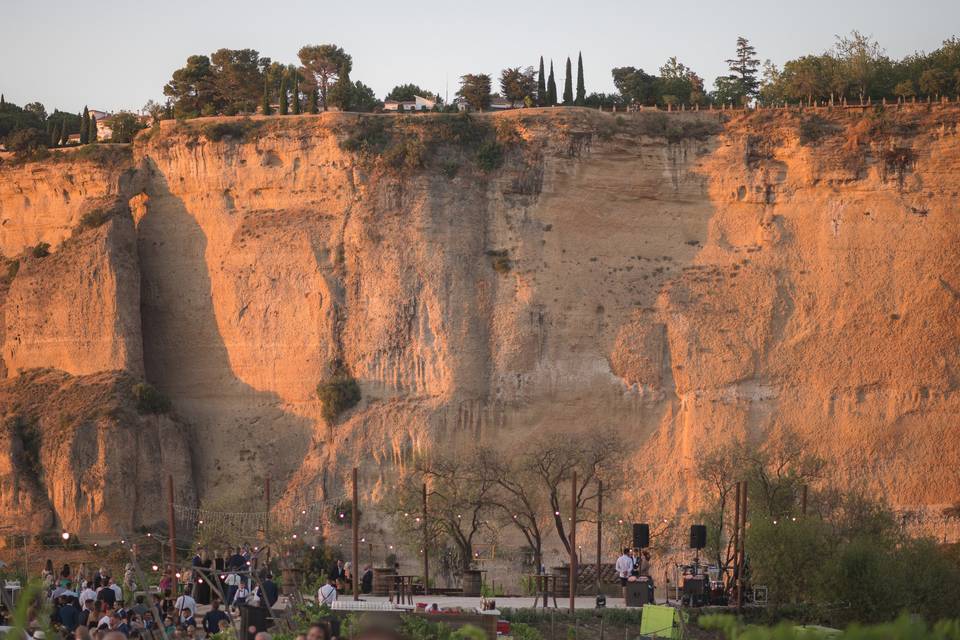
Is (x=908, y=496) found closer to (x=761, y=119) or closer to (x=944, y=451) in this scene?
(x=944, y=451)

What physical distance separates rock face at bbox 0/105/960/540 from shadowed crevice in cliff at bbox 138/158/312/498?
0.09 metres

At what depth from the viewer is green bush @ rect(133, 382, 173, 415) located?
4641cm

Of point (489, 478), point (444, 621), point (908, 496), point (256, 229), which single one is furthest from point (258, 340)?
point (444, 621)

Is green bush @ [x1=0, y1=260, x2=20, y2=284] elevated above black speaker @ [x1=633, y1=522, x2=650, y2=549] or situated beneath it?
elevated above

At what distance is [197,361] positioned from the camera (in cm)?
4891

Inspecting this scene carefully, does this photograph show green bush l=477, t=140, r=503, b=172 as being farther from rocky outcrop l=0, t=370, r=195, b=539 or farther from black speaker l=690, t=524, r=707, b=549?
black speaker l=690, t=524, r=707, b=549

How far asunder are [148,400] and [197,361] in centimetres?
284

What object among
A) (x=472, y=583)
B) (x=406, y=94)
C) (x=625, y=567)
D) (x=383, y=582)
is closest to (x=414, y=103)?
(x=406, y=94)

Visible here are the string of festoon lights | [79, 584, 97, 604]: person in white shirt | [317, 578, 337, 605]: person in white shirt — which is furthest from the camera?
the string of festoon lights

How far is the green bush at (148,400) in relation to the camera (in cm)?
4641

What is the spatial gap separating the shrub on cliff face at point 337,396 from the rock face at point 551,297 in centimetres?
34

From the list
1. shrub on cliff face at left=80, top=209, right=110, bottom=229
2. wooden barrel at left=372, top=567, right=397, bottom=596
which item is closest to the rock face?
shrub on cliff face at left=80, top=209, right=110, bottom=229

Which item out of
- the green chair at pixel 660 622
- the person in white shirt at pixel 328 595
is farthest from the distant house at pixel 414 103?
the green chair at pixel 660 622

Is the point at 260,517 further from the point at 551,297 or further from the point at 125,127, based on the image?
the point at 125,127
